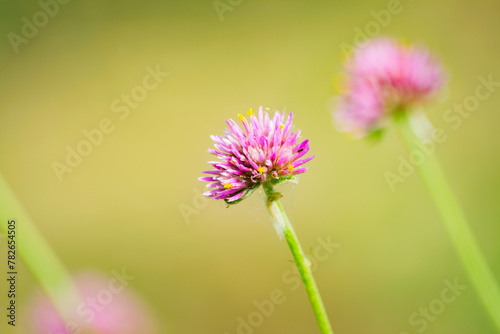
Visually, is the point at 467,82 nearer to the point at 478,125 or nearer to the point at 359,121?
the point at 478,125

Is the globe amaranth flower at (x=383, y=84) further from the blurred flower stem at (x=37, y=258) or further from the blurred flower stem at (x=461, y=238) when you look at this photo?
the blurred flower stem at (x=37, y=258)

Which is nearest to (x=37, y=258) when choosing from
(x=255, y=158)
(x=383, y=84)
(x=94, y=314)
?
(x=94, y=314)

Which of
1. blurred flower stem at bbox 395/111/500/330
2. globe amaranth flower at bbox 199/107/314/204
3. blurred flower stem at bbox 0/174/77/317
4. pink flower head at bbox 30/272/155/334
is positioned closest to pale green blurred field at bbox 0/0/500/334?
pink flower head at bbox 30/272/155/334

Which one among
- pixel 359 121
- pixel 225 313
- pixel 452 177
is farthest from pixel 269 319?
pixel 359 121

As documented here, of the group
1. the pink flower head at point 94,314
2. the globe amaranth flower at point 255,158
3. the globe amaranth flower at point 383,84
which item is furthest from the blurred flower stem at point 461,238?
the pink flower head at point 94,314

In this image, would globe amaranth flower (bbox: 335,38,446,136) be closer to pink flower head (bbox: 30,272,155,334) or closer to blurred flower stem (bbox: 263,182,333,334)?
blurred flower stem (bbox: 263,182,333,334)

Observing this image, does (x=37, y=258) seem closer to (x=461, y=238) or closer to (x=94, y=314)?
(x=94, y=314)

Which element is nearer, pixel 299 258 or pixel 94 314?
pixel 299 258

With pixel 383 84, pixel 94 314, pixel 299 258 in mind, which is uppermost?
pixel 383 84
